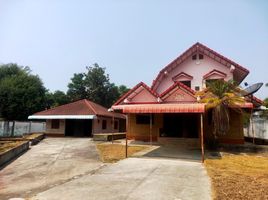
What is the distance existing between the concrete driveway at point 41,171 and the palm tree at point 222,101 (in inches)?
327

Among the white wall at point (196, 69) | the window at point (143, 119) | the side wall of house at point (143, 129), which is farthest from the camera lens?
the window at point (143, 119)

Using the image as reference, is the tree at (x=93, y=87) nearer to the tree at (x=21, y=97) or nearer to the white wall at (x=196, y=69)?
the tree at (x=21, y=97)

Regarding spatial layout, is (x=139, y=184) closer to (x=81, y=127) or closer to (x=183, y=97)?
(x=183, y=97)

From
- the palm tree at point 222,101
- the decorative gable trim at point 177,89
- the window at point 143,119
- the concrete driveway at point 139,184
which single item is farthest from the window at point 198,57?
the concrete driveway at point 139,184

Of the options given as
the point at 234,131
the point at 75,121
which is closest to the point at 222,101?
the point at 234,131

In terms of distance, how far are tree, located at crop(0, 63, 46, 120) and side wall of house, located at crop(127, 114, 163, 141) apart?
23010 millimetres

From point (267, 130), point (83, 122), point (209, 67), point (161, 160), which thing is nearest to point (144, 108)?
point (161, 160)

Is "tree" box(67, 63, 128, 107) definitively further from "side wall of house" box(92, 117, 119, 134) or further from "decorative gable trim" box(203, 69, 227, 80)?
"decorative gable trim" box(203, 69, 227, 80)

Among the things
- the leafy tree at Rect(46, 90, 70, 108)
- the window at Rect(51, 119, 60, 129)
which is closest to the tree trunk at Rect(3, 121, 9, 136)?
the leafy tree at Rect(46, 90, 70, 108)

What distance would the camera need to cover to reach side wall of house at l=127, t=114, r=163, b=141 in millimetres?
21847

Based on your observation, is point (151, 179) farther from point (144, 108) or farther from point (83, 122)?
point (83, 122)

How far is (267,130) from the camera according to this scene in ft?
75.0

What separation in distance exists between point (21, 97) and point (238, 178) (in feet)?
122

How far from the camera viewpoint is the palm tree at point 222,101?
17.0m
